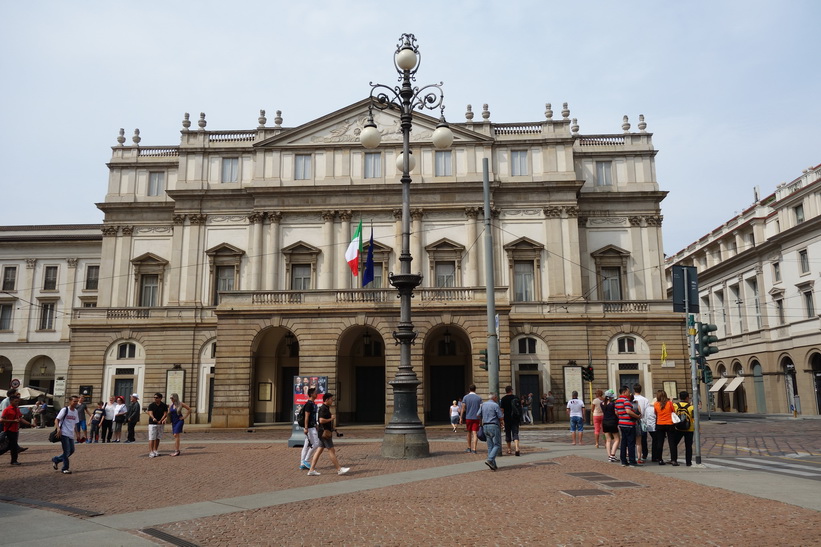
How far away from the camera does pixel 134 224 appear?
4319 cm

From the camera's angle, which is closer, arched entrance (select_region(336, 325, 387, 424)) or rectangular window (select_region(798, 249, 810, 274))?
arched entrance (select_region(336, 325, 387, 424))

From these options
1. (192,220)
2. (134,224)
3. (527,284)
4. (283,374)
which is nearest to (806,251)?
(527,284)

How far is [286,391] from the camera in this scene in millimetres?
39406

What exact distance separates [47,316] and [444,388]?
3713 cm

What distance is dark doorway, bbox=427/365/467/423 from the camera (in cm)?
3897

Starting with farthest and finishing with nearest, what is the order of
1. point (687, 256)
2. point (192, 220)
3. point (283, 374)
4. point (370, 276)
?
point (687, 256) < point (192, 220) < point (283, 374) < point (370, 276)

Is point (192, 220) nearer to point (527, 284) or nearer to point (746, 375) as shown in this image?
point (527, 284)

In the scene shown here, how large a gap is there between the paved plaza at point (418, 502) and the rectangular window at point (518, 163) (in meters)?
26.8

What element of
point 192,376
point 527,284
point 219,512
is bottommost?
point 219,512

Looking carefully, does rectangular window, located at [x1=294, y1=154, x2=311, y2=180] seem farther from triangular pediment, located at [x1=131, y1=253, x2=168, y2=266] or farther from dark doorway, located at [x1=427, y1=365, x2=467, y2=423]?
dark doorway, located at [x1=427, y1=365, x2=467, y2=423]

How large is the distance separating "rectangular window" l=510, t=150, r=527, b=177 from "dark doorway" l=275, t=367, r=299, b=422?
60.4ft

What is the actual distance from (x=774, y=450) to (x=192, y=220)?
34.6 m

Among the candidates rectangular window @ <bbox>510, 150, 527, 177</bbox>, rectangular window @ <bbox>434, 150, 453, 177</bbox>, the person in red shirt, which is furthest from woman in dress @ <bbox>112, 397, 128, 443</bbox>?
rectangular window @ <bbox>510, 150, 527, 177</bbox>

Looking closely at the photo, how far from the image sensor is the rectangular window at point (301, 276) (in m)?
40.7
